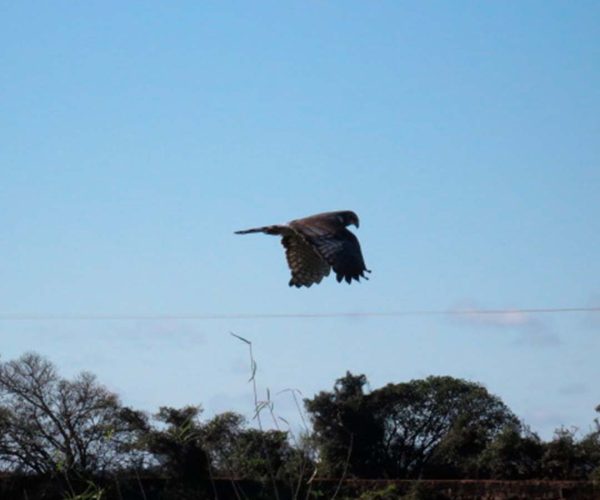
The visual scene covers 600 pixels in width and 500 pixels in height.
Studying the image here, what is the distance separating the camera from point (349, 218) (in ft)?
44.2

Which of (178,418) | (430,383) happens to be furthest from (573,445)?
(430,383)

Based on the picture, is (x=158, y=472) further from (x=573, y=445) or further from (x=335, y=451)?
(x=573, y=445)

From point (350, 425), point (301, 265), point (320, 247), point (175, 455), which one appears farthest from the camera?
point (350, 425)

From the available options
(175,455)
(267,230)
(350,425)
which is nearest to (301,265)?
(267,230)

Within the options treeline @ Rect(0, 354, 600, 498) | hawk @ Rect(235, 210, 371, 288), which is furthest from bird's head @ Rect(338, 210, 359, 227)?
treeline @ Rect(0, 354, 600, 498)

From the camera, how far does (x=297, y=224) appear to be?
13.0 m

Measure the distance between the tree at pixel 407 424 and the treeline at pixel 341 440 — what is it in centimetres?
4

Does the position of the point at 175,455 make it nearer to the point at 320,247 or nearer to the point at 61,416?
the point at 61,416

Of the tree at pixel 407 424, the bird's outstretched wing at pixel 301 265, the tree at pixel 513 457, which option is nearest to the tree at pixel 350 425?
the tree at pixel 407 424

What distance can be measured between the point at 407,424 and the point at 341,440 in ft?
18.4

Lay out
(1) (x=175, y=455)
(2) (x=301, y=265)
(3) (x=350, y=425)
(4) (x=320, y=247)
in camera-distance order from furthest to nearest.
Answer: (3) (x=350, y=425)
(1) (x=175, y=455)
(2) (x=301, y=265)
(4) (x=320, y=247)

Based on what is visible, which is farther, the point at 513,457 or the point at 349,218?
the point at 513,457

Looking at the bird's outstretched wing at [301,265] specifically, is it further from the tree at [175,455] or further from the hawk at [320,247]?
the tree at [175,455]

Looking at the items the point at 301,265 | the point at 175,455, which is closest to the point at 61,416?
the point at 175,455
